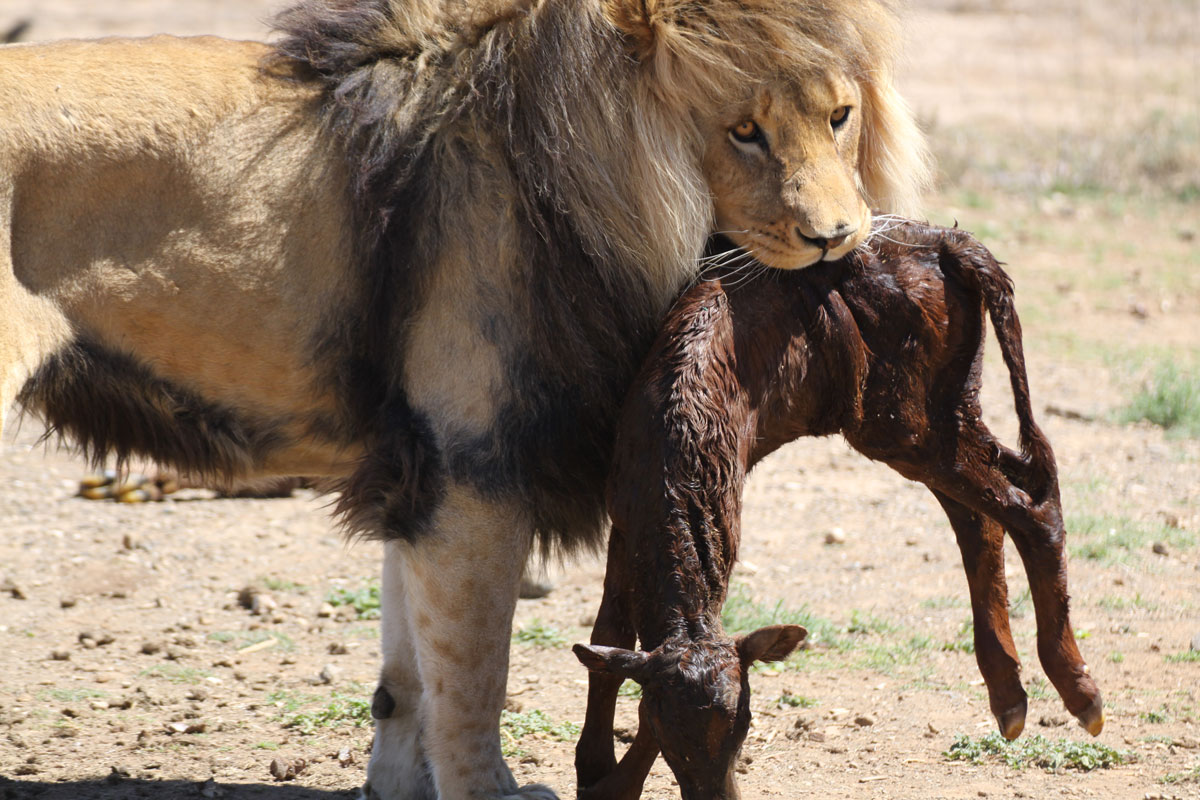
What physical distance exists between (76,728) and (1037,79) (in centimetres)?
1351

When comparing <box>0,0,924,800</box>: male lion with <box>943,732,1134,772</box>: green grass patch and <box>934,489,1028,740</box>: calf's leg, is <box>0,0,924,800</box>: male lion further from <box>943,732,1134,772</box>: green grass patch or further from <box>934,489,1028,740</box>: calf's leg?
<box>943,732,1134,772</box>: green grass patch

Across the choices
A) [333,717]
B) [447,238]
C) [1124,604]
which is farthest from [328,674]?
[1124,604]

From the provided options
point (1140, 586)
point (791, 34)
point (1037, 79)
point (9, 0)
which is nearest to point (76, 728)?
point (791, 34)

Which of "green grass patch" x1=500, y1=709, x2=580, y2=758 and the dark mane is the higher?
the dark mane

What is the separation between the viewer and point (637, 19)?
338 cm

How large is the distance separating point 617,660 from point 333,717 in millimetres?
1900

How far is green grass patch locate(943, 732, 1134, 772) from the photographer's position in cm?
406

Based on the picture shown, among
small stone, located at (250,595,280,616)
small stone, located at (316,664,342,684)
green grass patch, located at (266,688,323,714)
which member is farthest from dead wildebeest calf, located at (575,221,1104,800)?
small stone, located at (250,595,280,616)

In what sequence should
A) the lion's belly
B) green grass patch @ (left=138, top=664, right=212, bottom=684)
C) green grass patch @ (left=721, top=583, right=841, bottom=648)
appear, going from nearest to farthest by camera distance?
the lion's belly
green grass patch @ (left=138, top=664, right=212, bottom=684)
green grass patch @ (left=721, top=583, right=841, bottom=648)

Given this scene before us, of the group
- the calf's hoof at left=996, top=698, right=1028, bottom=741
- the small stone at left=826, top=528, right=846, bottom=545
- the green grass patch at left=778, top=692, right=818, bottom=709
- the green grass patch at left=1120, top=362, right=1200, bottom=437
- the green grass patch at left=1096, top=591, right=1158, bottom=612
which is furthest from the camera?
the green grass patch at left=1120, top=362, right=1200, bottom=437

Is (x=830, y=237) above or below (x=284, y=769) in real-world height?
above

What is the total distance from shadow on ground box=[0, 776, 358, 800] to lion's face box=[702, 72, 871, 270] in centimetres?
202

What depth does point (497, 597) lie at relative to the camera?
3.40 m

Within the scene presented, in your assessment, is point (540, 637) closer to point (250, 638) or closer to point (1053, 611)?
point (250, 638)
